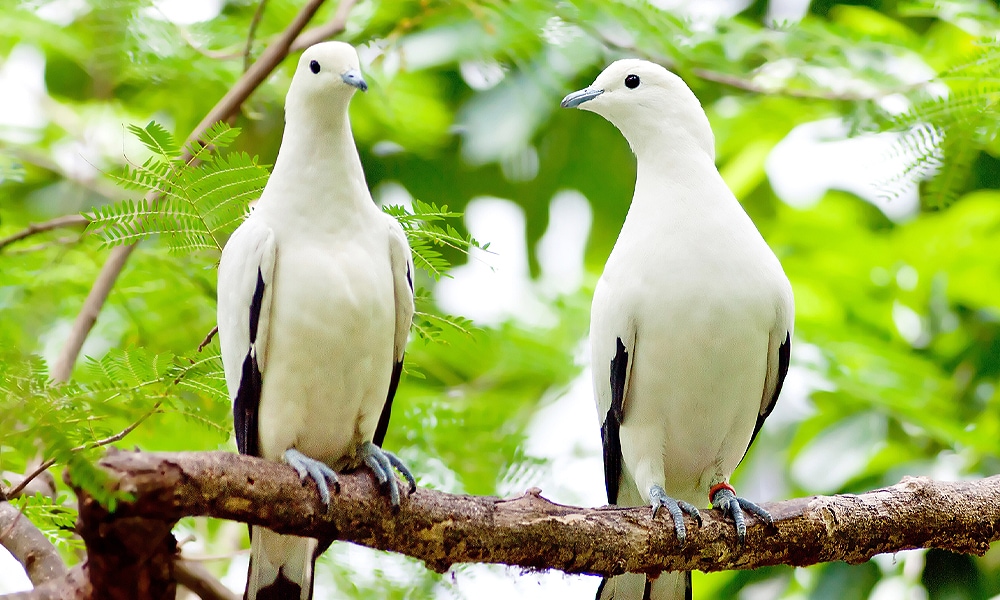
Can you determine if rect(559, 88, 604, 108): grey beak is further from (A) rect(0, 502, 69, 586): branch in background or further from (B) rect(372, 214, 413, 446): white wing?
(A) rect(0, 502, 69, 586): branch in background

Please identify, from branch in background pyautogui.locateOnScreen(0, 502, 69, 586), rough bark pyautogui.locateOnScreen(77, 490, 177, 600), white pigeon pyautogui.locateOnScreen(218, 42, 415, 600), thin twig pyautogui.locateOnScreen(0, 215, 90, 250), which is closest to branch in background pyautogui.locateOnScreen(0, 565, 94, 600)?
rough bark pyautogui.locateOnScreen(77, 490, 177, 600)

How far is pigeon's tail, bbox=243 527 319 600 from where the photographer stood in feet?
14.4

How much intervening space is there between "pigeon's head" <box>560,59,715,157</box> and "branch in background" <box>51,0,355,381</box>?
1.53 m

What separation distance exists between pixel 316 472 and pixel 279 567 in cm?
92

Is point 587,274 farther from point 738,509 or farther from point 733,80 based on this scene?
point 738,509

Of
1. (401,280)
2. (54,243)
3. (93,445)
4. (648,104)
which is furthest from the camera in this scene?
(54,243)

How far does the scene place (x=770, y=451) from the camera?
755cm

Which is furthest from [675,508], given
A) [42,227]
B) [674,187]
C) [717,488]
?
[42,227]

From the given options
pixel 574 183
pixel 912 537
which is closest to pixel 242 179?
pixel 912 537

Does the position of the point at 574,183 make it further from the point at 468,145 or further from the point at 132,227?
the point at 132,227

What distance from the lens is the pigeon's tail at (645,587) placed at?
496 centimetres

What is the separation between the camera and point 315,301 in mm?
4027

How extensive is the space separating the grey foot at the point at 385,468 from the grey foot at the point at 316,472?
0.19 metres

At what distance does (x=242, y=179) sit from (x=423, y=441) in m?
2.24
